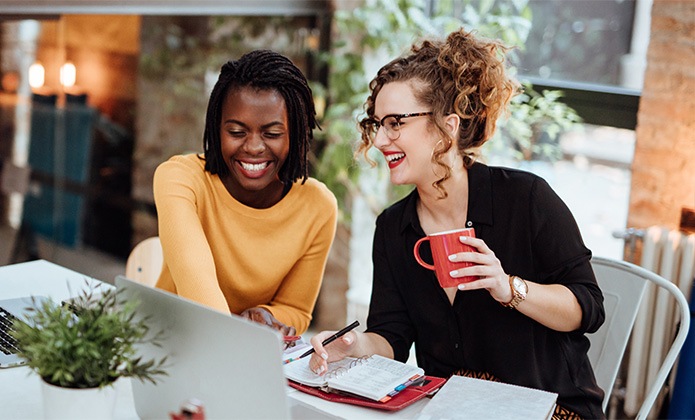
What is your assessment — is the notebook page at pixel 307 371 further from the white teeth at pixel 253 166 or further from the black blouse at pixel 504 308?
the white teeth at pixel 253 166

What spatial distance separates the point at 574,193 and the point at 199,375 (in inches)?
103

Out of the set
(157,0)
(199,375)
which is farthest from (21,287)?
(157,0)

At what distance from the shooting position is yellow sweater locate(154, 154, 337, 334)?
1.89 meters

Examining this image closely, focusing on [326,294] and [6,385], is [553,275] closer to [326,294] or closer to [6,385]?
[6,385]

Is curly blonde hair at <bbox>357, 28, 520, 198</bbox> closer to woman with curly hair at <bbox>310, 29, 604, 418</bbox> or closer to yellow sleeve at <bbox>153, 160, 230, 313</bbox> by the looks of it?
woman with curly hair at <bbox>310, 29, 604, 418</bbox>

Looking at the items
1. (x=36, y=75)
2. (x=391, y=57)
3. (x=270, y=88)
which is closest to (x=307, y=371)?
(x=270, y=88)

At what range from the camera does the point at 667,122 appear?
10.0 ft

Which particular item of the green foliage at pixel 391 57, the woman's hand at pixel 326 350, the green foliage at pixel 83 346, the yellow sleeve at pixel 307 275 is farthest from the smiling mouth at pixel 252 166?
the green foliage at pixel 391 57

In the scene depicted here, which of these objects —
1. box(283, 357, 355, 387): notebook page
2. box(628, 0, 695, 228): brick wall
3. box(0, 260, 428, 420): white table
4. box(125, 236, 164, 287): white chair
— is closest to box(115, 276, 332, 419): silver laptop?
box(0, 260, 428, 420): white table

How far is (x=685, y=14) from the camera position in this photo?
299 centimetres

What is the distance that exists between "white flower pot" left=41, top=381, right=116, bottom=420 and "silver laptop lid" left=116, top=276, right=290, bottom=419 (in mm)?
121

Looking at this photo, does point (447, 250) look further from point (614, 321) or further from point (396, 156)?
point (614, 321)

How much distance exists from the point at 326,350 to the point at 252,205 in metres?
0.49

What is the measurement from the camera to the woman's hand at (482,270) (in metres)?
1.60
